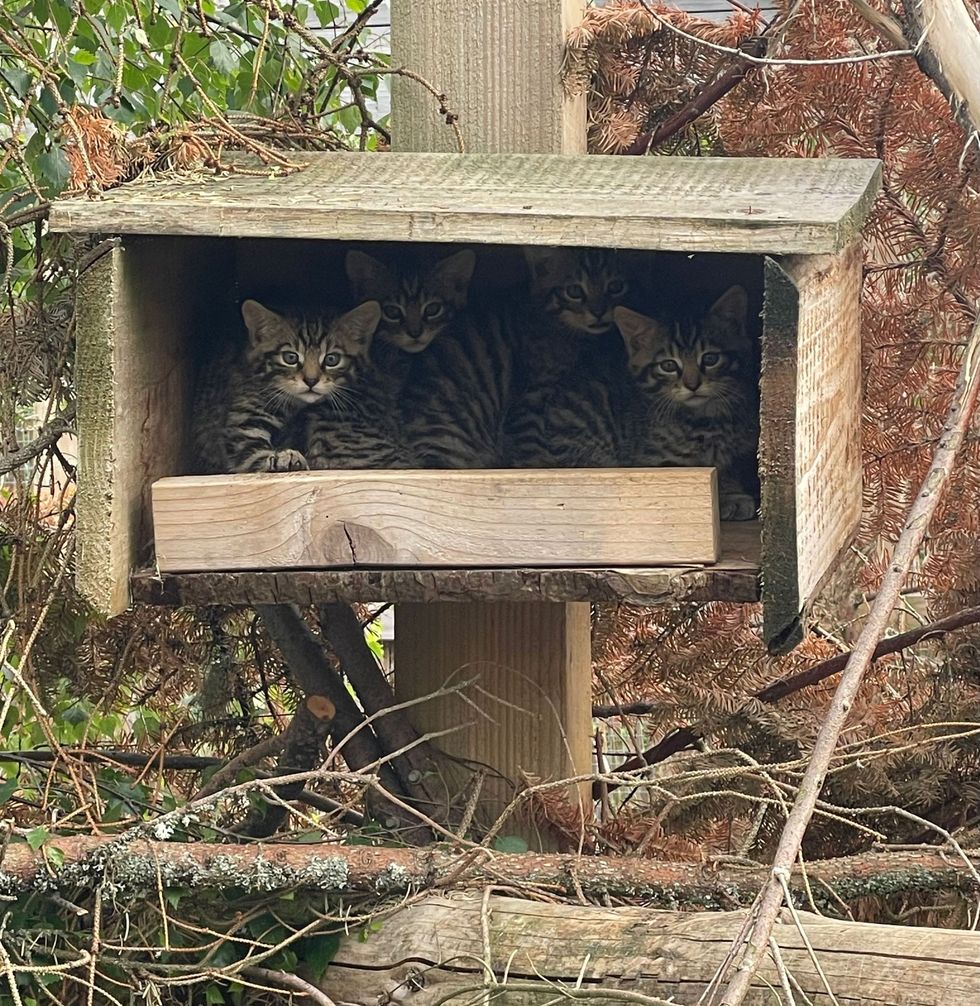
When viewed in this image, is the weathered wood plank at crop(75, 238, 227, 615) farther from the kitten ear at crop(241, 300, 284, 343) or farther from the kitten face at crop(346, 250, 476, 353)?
the kitten face at crop(346, 250, 476, 353)

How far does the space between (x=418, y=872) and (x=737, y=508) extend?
2.81 feet

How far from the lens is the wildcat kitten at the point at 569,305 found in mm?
3203

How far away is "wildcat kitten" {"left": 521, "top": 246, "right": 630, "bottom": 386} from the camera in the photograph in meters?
3.20

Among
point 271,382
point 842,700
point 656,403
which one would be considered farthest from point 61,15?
point 842,700

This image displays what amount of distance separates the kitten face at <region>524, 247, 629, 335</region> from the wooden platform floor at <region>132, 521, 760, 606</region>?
1.11m

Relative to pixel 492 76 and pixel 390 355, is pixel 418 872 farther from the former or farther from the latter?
pixel 492 76

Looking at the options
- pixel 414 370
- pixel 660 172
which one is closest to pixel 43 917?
pixel 414 370

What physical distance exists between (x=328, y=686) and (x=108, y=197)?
1171 millimetres

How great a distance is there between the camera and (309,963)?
92.7 inches

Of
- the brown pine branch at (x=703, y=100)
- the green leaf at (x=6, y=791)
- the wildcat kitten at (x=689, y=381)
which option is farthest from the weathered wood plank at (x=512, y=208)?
the green leaf at (x=6, y=791)

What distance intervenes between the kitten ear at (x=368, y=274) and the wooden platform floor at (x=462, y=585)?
113 cm

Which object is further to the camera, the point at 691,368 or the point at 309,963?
the point at 691,368

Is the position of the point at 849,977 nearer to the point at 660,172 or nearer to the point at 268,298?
the point at 660,172

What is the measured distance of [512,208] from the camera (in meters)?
2.11
